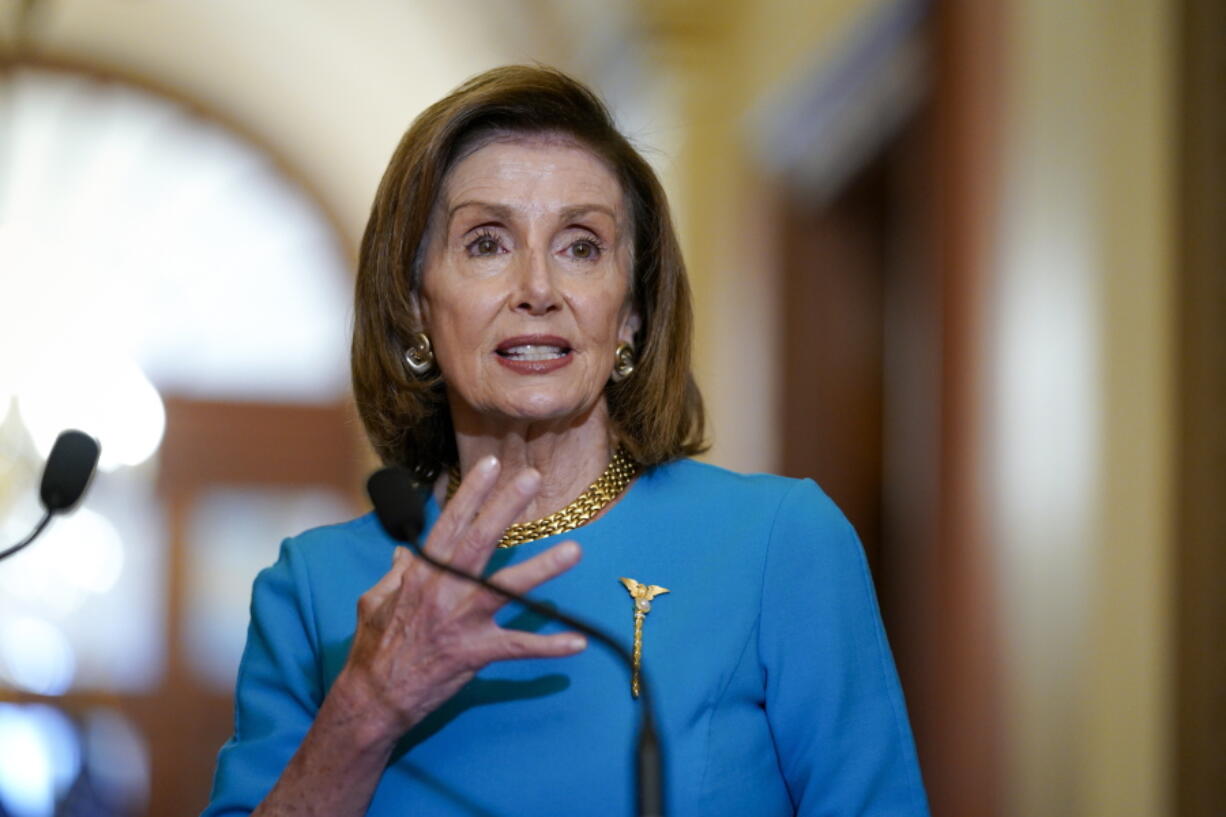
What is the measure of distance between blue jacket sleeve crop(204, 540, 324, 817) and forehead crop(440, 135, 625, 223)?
52 cm

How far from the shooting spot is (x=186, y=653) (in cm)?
489

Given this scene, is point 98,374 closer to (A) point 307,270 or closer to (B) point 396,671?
(A) point 307,270

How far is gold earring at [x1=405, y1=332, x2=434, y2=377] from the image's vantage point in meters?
1.81

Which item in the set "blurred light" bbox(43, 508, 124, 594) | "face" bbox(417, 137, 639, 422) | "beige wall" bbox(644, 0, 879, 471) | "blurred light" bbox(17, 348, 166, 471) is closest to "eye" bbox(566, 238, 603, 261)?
"face" bbox(417, 137, 639, 422)

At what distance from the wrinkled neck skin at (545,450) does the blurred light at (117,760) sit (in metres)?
3.54

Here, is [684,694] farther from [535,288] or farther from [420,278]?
[420,278]

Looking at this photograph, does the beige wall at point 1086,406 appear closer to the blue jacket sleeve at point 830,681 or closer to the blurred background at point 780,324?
the blurred background at point 780,324

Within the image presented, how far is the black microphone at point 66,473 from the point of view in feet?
4.08

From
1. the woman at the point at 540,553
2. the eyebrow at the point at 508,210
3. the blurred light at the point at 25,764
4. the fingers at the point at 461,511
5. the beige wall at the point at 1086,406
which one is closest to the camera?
the fingers at the point at 461,511

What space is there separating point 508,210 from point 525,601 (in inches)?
29.0

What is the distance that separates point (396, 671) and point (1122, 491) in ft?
6.78

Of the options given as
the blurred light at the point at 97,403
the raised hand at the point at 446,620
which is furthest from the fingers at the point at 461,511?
the blurred light at the point at 97,403

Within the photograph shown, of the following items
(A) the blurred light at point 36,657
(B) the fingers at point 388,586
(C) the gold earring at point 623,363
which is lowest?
(A) the blurred light at point 36,657

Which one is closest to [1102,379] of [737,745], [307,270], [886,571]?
[886,571]
